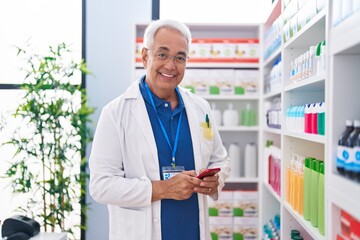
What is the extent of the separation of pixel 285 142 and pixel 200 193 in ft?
3.05

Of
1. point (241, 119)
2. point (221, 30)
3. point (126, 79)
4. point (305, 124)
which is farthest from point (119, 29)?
point (305, 124)

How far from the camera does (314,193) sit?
1.94m

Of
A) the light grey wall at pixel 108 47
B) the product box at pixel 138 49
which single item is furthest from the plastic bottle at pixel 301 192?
the light grey wall at pixel 108 47

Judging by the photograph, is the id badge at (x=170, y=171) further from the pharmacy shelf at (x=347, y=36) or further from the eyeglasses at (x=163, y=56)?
the pharmacy shelf at (x=347, y=36)

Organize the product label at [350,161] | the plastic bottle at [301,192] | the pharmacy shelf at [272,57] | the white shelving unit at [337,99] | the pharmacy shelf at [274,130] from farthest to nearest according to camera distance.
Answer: the pharmacy shelf at [272,57] < the pharmacy shelf at [274,130] < the plastic bottle at [301,192] < the white shelving unit at [337,99] < the product label at [350,161]

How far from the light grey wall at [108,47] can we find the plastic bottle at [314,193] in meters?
2.51

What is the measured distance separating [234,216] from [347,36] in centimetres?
273

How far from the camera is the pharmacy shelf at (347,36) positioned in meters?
1.10

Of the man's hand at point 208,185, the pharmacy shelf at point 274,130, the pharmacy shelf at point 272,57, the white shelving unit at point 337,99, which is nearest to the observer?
the white shelving unit at point 337,99

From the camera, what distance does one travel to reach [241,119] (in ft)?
12.6

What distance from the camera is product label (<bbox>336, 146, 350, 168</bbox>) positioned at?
1258 mm

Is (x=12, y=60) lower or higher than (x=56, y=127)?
higher

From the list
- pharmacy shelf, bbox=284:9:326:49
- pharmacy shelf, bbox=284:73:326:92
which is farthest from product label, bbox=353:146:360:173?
pharmacy shelf, bbox=284:9:326:49

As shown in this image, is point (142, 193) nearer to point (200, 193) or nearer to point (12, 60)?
point (200, 193)
